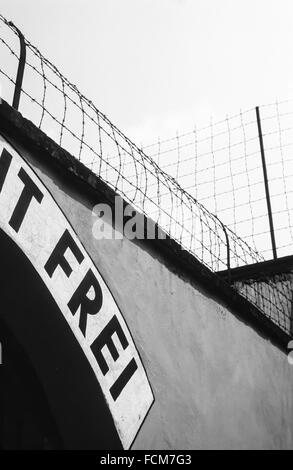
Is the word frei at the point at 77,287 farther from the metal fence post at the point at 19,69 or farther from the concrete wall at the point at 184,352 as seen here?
the metal fence post at the point at 19,69

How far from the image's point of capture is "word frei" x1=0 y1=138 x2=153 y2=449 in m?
2.68

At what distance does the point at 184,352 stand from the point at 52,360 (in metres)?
1.26

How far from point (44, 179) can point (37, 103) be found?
525 millimetres

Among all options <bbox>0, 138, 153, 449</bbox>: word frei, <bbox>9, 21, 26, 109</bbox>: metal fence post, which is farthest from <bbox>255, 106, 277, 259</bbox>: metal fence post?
<bbox>9, 21, 26, 109</bbox>: metal fence post

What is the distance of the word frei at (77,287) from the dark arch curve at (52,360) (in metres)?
0.04

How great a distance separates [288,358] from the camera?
19.1 ft

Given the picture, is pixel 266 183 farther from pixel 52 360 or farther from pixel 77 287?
pixel 52 360

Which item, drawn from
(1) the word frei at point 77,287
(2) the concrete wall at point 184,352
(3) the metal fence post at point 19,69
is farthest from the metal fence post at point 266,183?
(3) the metal fence post at point 19,69

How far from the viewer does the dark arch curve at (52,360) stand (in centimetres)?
277

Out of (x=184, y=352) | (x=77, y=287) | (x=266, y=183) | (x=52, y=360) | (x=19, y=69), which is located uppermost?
(x=266, y=183)

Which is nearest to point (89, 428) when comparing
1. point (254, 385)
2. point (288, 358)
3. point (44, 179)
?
point (44, 179)

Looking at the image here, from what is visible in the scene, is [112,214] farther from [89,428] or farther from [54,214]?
[89,428]

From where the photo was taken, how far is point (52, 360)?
2.96 m

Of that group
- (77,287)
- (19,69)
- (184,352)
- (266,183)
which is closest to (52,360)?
(77,287)
